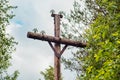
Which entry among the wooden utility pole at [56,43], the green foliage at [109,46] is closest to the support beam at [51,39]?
the wooden utility pole at [56,43]

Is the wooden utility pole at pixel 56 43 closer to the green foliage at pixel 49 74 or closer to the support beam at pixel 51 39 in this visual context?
the support beam at pixel 51 39

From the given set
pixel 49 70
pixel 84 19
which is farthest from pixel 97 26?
pixel 49 70

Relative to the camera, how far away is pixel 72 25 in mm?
23797

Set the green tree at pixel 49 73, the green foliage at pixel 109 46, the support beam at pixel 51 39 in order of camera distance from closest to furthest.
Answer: the green foliage at pixel 109 46, the support beam at pixel 51 39, the green tree at pixel 49 73

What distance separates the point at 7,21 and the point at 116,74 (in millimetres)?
20366

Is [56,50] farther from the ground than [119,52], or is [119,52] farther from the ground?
[119,52]

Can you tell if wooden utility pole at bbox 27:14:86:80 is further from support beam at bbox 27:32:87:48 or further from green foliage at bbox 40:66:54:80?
green foliage at bbox 40:66:54:80

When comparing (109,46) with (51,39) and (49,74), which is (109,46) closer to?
(51,39)

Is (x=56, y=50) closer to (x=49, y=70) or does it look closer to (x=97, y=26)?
(x=97, y=26)

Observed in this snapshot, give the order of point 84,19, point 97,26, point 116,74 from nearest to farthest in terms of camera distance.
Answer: point 116,74 < point 97,26 < point 84,19

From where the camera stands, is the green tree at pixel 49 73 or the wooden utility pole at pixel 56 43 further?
the green tree at pixel 49 73

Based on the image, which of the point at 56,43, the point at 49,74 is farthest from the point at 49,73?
the point at 56,43

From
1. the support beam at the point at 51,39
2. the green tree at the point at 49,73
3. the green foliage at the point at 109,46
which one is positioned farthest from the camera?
the green tree at the point at 49,73

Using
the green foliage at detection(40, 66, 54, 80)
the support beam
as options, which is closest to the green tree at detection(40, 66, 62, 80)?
the green foliage at detection(40, 66, 54, 80)
